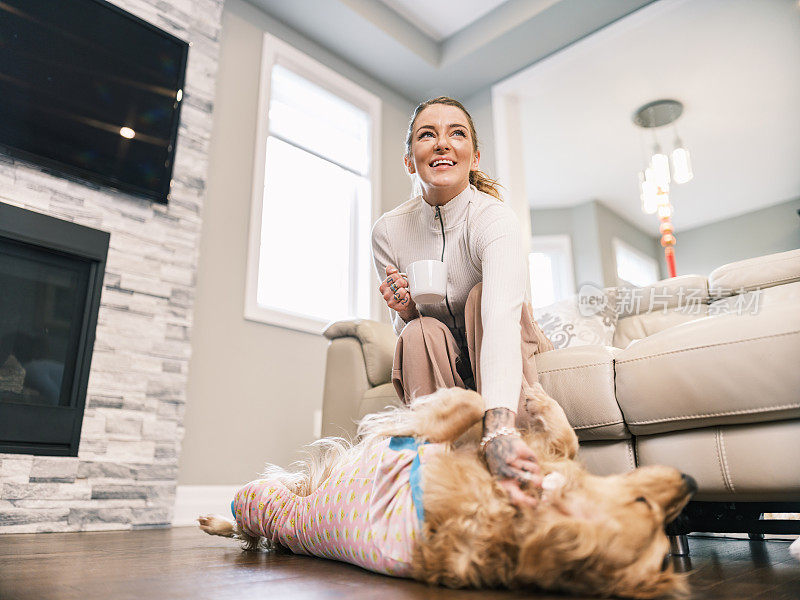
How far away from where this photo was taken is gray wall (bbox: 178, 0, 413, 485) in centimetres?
248

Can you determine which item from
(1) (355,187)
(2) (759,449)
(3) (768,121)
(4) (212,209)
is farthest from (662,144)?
(2) (759,449)

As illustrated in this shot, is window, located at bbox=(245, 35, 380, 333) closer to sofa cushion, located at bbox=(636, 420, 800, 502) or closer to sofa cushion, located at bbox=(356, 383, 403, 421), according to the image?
sofa cushion, located at bbox=(356, 383, 403, 421)

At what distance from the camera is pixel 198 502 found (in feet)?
7.63

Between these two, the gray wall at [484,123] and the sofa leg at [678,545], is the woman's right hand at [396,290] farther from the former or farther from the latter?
the gray wall at [484,123]

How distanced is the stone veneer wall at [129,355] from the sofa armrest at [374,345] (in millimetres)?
772

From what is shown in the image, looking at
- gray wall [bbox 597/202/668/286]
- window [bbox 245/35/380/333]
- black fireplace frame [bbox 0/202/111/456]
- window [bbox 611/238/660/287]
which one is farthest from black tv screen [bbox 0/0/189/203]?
window [bbox 611/238/660/287]

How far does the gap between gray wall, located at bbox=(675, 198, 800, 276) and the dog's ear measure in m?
6.26

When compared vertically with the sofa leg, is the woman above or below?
above

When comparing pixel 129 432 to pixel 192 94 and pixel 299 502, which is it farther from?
pixel 192 94

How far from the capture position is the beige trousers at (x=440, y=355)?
124 cm

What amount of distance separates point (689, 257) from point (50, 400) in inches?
255

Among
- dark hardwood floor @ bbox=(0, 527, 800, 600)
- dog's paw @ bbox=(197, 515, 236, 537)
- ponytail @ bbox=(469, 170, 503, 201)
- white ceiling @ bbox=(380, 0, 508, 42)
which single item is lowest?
dark hardwood floor @ bbox=(0, 527, 800, 600)

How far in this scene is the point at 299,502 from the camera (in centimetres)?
108

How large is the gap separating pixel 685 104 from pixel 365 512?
4.48m
